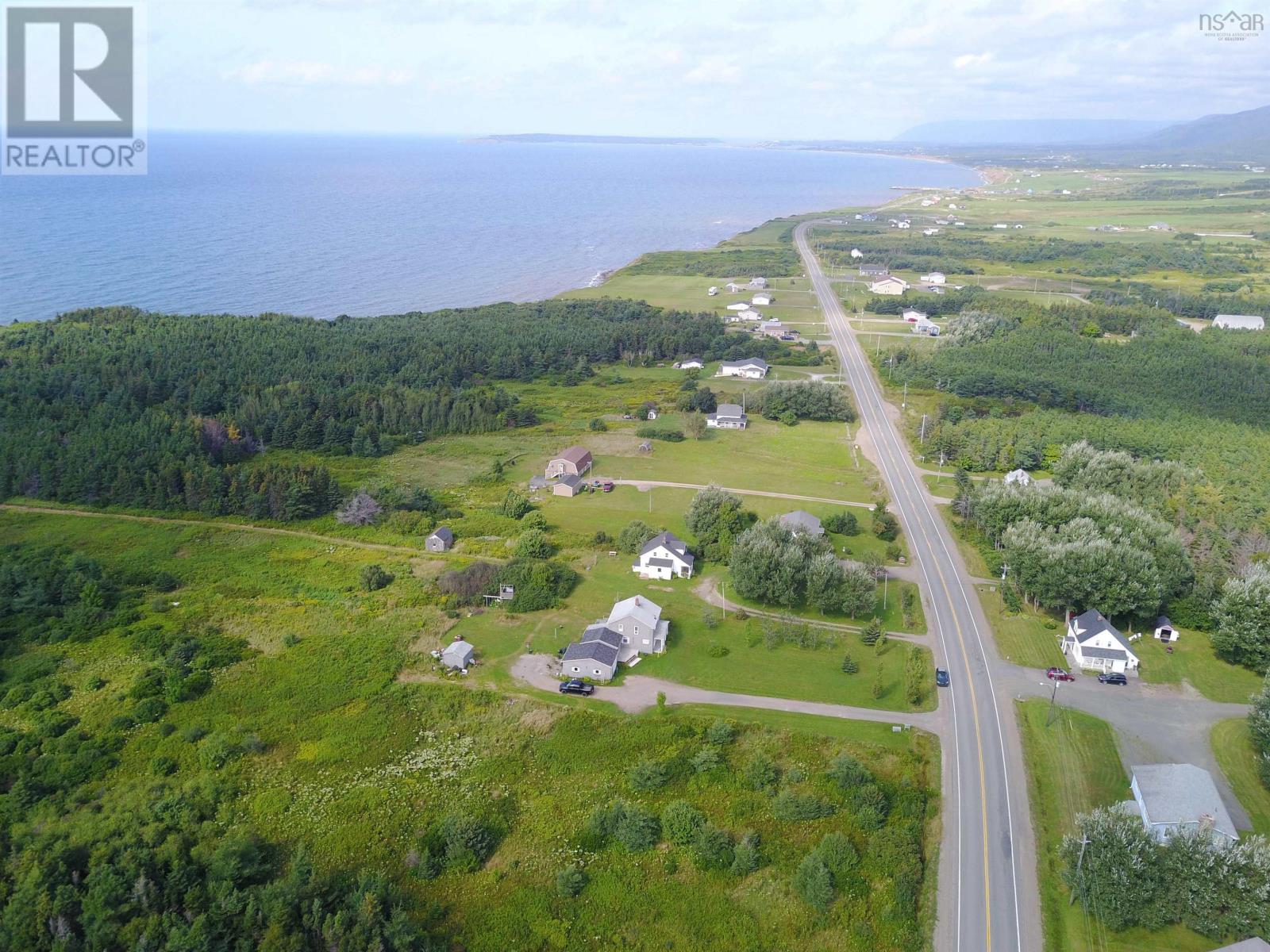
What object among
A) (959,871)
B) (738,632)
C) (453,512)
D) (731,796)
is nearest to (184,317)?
(453,512)

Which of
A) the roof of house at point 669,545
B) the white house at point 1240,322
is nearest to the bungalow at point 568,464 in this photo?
the roof of house at point 669,545

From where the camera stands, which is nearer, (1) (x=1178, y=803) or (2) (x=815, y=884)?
(2) (x=815, y=884)

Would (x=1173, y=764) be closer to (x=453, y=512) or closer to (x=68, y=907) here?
(x=68, y=907)

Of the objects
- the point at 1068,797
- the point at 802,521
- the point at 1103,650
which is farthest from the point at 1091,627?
the point at 802,521

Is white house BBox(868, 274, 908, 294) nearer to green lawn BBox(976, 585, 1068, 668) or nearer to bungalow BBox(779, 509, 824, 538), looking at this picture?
bungalow BBox(779, 509, 824, 538)

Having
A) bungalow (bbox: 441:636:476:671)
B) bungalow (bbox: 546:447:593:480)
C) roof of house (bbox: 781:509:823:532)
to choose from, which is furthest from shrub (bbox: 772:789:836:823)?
bungalow (bbox: 546:447:593:480)

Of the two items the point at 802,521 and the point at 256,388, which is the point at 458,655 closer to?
the point at 802,521
